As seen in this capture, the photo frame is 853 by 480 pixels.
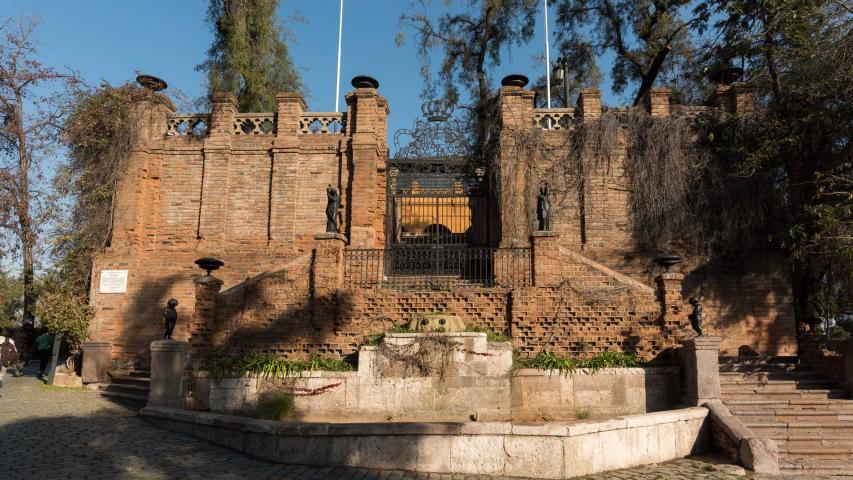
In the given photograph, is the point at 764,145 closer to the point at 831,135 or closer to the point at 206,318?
the point at 831,135

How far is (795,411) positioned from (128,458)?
10.3 meters

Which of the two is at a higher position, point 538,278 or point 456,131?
point 456,131

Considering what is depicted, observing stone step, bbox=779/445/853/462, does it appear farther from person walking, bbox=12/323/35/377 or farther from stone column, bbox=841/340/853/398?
person walking, bbox=12/323/35/377

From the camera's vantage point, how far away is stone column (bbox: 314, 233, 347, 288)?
36.2ft

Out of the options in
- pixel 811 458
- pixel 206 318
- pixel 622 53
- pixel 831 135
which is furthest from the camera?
pixel 622 53

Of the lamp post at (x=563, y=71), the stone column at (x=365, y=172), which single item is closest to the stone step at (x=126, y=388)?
the stone column at (x=365, y=172)

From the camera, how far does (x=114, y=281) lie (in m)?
14.0

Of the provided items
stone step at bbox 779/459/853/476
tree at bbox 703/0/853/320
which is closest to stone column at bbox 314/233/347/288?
stone step at bbox 779/459/853/476

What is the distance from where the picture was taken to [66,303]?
42.8 ft

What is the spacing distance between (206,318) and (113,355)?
4550 millimetres

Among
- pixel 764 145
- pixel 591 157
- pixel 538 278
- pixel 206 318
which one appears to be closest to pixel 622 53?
pixel 591 157

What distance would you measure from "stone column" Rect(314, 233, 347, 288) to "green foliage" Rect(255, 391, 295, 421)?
7.07 feet

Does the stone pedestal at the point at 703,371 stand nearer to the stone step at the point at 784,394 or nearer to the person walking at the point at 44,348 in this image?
the stone step at the point at 784,394

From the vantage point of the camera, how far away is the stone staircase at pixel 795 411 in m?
7.96
